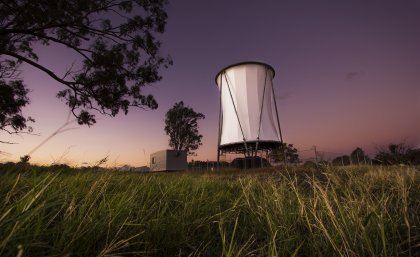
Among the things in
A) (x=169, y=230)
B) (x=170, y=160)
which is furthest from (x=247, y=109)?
(x=169, y=230)

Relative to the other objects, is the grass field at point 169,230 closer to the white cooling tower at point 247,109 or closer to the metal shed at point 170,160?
the white cooling tower at point 247,109

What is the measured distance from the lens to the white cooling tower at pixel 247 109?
794 inches

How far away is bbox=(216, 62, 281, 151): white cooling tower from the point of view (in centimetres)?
2016

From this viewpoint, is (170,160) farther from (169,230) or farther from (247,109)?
Answer: (169,230)

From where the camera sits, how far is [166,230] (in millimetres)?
2004

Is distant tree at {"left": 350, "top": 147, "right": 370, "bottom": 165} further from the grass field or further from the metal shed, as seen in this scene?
the metal shed

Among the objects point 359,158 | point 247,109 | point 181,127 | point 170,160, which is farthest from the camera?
point 181,127

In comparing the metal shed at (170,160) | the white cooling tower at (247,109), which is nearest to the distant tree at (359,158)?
the white cooling tower at (247,109)

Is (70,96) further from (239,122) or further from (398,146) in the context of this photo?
(398,146)

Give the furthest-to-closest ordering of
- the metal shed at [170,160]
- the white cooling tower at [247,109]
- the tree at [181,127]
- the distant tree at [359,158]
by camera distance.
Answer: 1. the tree at [181,127]
2. the metal shed at [170,160]
3. the white cooling tower at [247,109]
4. the distant tree at [359,158]

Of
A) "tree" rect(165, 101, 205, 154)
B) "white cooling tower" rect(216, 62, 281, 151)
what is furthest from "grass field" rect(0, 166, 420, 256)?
"tree" rect(165, 101, 205, 154)

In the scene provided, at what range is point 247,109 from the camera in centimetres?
2030

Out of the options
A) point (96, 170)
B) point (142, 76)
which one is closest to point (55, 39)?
point (142, 76)

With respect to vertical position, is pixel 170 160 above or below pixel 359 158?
above
